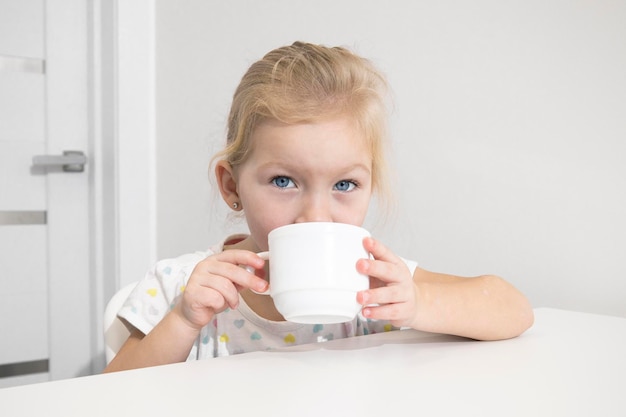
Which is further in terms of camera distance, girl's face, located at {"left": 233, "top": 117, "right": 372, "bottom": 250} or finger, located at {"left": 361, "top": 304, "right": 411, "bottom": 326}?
girl's face, located at {"left": 233, "top": 117, "right": 372, "bottom": 250}

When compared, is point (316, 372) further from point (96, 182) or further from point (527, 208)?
point (96, 182)

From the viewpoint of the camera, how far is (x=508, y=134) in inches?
40.1

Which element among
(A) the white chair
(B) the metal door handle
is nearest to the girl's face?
(A) the white chair

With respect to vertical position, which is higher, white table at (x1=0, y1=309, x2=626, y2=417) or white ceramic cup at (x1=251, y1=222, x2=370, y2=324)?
white ceramic cup at (x1=251, y1=222, x2=370, y2=324)

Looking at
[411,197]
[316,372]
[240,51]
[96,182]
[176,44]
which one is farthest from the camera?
[96,182]

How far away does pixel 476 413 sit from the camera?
0.42 m

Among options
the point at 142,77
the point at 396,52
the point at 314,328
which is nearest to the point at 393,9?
the point at 396,52

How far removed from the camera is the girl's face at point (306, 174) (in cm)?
73

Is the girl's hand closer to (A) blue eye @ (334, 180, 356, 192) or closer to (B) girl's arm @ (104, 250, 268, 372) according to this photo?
(B) girl's arm @ (104, 250, 268, 372)

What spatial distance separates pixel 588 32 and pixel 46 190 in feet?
5.65

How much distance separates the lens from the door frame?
196 centimetres

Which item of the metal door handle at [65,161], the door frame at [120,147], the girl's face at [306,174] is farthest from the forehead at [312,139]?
the metal door handle at [65,161]

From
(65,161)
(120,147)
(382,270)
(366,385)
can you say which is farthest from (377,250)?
(65,161)

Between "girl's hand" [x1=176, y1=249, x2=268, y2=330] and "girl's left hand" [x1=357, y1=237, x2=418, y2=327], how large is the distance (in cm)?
12
